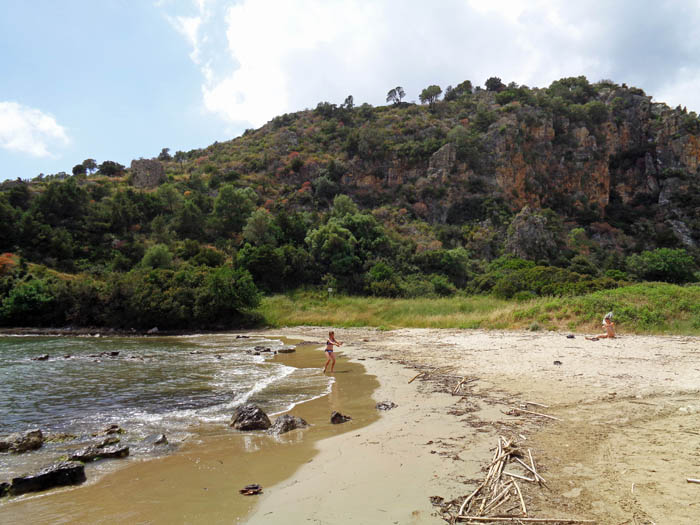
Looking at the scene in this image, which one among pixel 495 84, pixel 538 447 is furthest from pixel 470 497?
pixel 495 84

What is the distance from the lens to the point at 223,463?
581 centimetres

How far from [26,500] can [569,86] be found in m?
119

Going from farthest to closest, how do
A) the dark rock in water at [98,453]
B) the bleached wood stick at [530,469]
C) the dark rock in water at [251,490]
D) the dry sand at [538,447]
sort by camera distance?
the dark rock in water at [98,453], the dark rock in water at [251,490], the bleached wood stick at [530,469], the dry sand at [538,447]

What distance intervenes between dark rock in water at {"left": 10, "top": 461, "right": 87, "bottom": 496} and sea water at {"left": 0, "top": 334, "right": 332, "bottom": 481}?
32.3 inches

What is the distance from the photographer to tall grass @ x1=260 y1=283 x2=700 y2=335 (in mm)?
17312

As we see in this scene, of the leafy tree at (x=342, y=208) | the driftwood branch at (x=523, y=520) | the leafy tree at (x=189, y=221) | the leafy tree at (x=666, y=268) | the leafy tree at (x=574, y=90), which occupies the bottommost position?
the driftwood branch at (x=523, y=520)

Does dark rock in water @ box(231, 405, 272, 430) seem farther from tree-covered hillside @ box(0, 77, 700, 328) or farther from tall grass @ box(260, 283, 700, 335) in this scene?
tree-covered hillside @ box(0, 77, 700, 328)

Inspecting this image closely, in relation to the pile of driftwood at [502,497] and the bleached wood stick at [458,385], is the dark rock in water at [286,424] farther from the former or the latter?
the pile of driftwood at [502,497]

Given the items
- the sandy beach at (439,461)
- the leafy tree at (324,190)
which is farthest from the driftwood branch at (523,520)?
the leafy tree at (324,190)

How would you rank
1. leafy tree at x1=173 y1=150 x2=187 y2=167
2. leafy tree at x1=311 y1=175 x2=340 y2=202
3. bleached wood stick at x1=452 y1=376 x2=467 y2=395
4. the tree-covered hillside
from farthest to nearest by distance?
1. leafy tree at x1=173 y1=150 x2=187 y2=167
2. leafy tree at x1=311 y1=175 x2=340 y2=202
3. the tree-covered hillside
4. bleached wood stick at x1=452 y1=376 x2=467 y2=395

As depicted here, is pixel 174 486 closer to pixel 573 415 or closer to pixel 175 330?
pixel 573 415

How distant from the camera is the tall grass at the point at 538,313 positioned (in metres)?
17.3

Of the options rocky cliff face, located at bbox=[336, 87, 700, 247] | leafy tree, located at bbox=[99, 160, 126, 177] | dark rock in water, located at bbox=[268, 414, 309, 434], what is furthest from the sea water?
leafy tree, located at bbox=[99, 160, 126, 177]

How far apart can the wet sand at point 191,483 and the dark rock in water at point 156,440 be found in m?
0.45
